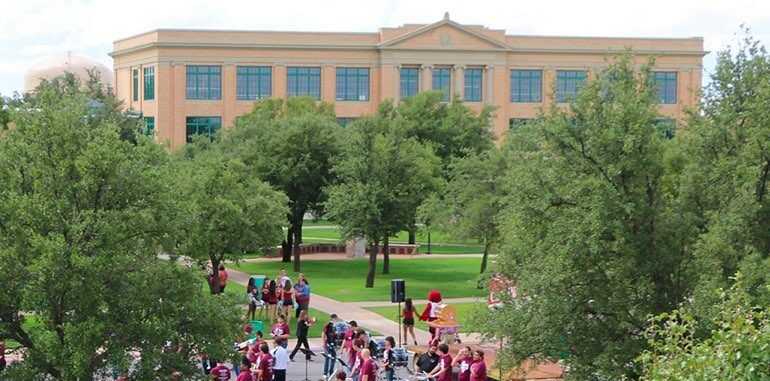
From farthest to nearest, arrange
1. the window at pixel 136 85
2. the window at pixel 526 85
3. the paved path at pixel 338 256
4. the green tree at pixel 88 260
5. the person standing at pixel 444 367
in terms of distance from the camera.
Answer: the window at pixel 136 85 < the window at pixel 526 85 < the paved path at pixel 338 256 < the person standing at pixel 444 367 < the green tree at pixel 88 260

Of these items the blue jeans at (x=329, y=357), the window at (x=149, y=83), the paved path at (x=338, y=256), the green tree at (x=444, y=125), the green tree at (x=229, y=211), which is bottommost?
the paved path at (x=338, y=256)

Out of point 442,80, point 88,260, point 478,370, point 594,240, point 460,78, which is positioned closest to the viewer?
point 88,260

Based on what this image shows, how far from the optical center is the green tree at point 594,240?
21859 millimetres

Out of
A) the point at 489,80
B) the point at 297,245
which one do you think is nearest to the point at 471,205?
the point at 297,245

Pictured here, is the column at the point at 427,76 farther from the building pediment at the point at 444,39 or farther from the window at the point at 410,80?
the building pediment at the point at 444,39

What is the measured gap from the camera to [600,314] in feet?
72.8

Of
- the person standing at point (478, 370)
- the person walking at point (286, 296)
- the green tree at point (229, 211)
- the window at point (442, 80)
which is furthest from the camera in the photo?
the window at point (442, 80)

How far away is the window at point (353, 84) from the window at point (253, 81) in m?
6.09

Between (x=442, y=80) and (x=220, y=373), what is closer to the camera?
(x=220, y=373)

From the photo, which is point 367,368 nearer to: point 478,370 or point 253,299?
point 478,370

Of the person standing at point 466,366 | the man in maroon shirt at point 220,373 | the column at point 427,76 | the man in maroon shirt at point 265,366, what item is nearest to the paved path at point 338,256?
the man in maroon shirt at point 265,366

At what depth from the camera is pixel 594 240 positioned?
71.0 feet

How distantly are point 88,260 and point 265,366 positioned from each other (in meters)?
5.97

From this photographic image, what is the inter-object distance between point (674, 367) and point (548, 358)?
11.6m
